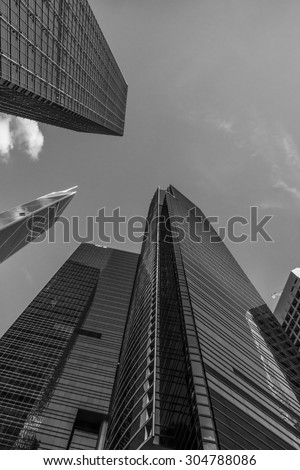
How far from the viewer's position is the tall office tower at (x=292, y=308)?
77.0 meters

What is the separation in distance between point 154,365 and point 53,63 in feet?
148

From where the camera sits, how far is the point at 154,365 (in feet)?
137

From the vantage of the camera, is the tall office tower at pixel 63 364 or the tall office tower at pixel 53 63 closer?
the tall office tower at pixel 53 63

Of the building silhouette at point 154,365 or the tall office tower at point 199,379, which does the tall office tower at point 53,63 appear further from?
the tall office tower at point 199,379

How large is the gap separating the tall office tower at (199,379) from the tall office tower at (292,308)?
14951 millimetres

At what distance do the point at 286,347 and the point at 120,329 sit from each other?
1928 inches

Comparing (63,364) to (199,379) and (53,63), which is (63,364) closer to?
(199,379)

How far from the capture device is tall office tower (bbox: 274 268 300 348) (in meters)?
77.0

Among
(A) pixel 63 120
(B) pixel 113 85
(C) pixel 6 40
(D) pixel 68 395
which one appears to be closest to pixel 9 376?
(D) pixel 68 395

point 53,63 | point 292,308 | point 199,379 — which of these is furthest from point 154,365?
point 292,308

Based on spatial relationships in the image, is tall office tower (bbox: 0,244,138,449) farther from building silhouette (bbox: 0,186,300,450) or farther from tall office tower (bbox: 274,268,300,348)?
tall office tower (bbox: 274,268,300,348)

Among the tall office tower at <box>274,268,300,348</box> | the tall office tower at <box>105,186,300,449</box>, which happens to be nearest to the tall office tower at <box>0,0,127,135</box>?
the tall office tower at <box>105,186,300,449</box>

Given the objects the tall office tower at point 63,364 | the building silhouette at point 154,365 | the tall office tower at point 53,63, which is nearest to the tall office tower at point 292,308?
the building silhouette at point 154,365

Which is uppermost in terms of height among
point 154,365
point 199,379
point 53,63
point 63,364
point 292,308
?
point 53,63
